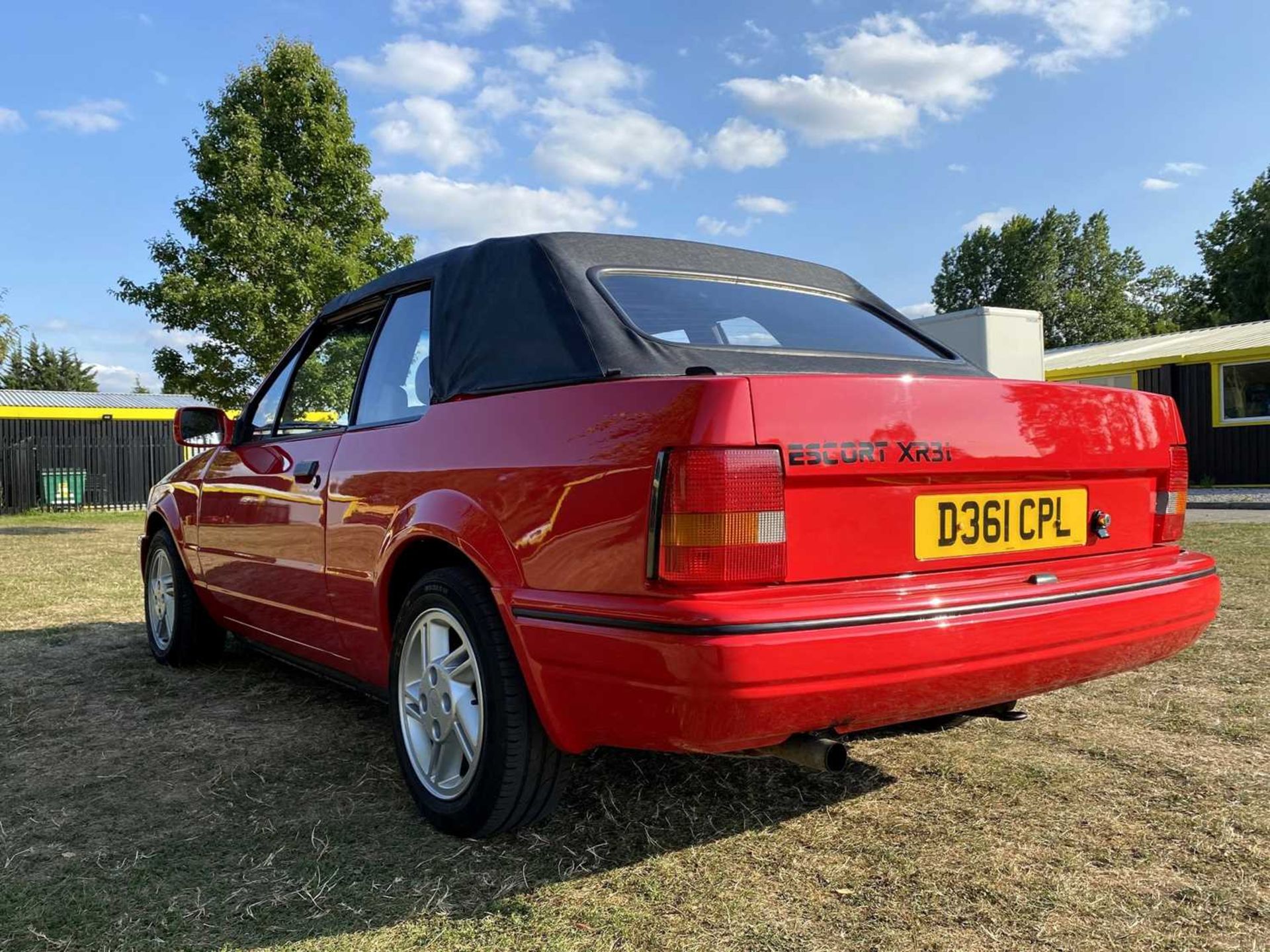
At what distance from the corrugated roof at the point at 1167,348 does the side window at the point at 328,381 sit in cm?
1993

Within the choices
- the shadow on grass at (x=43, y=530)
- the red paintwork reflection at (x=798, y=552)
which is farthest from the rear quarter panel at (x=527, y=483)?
the shadow on grass at (x=43, y=530)

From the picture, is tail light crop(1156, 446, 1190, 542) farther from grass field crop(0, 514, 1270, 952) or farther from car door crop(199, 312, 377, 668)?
car door crop(199, 312, 377, 668)

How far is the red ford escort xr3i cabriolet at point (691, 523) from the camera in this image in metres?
2.07

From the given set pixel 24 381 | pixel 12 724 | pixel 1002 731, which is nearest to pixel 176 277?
pixel 12 724

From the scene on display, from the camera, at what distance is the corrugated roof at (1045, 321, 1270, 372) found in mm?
20234

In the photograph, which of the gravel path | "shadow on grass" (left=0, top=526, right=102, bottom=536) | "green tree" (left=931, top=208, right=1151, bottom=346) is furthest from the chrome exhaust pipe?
"green tree" (left=931, top=208, right=1151, bottom=346)

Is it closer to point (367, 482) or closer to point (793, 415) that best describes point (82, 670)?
point (367, 482)

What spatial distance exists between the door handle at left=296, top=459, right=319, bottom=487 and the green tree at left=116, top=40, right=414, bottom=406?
40.6 feet

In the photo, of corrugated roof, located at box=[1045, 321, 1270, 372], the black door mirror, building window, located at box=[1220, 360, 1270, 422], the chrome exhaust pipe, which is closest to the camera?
the chrome exhaust pipe

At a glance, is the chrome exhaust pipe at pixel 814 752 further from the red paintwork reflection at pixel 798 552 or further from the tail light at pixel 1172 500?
the tail light at pixel 1172 500

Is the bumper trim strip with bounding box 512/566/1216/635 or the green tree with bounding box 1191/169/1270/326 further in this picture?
the green tree with bounding box 1191/169/1270/326

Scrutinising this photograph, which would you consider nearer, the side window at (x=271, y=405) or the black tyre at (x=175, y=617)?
the side window at (x=271, y=405)

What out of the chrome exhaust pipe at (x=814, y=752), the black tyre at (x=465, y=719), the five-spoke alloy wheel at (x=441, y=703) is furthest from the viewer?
the five-spoke alloy wheel at (x=441, y=703)

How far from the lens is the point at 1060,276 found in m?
56.4
